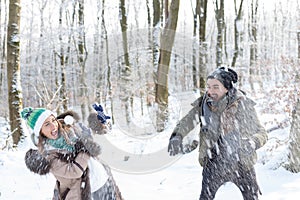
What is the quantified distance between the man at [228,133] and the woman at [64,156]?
80cm

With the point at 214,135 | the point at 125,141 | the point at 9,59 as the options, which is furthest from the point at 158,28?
the point at 214,135

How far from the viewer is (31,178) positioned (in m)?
4.72

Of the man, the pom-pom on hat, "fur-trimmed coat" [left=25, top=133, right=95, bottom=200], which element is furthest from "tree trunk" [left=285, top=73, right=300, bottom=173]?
"fur-trimmed coat" [left=25, top=133, right=95, bottom=200]

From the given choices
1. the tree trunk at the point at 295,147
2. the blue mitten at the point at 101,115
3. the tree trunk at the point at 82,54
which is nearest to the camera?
the blue mitten at the point at 101,115

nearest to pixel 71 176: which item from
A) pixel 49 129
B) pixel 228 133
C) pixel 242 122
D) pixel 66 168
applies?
pixel 66 168

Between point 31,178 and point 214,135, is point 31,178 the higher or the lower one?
the lower one

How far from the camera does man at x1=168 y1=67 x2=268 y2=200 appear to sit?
2744mm

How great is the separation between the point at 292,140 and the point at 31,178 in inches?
155

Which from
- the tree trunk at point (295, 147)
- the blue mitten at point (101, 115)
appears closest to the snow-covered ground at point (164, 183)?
the tree trunk at point (295, 147)

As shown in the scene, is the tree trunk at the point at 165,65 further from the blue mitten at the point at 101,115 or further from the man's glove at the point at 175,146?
the man's glove at the point at 175,146

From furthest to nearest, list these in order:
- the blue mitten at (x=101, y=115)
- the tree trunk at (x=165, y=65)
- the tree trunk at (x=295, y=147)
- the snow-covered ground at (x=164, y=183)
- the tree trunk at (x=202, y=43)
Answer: the tree trunk at (x=202, y=43), the tree trunk at (x=165, y=65), the tree trunk at (x=295, y=147), the snow-covered ground at (x=164, y=183), the blue mitten at (x=101, y=115)

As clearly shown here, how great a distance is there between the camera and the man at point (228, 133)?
274 cm

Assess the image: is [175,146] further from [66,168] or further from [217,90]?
[66,168]

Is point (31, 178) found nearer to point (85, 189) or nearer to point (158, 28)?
point (85, 189)
